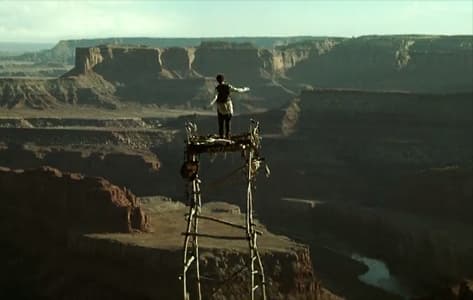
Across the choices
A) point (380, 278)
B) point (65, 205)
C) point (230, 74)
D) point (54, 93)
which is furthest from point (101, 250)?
point (230, 74)

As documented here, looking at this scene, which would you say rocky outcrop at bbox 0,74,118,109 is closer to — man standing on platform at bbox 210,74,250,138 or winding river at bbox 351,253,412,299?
winding river at bbox 351,253,412,299

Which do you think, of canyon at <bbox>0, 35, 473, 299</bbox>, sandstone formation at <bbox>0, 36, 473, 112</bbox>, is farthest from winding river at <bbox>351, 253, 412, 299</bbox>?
sandstone formation at <bbox>0, 36, 473, 112</bbox>

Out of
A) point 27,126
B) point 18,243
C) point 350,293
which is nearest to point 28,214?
point 18,243

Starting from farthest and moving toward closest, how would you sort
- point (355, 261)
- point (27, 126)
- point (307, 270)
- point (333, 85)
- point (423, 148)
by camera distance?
point (333, 85) → point (27, 126) → point (423, 148) → point (355, 261) → point (307, 270)

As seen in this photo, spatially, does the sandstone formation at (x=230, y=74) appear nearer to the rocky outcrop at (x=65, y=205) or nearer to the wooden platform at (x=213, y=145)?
the rocky outcrop at (x=65, y=205)

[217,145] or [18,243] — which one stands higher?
[217,145]

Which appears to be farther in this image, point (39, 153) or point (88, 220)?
point (39, 153)

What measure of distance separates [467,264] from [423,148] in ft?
123

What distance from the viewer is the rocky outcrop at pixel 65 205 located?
184ft

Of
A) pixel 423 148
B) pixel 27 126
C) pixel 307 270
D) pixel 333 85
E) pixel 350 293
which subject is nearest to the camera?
pixel 307 270

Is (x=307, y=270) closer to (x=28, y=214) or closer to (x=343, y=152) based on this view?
(x=28, y=214)

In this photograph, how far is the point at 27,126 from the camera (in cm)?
12044

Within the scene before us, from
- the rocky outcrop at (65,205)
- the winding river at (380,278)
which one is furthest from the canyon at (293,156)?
A: the rocky outcrop at (65,205)

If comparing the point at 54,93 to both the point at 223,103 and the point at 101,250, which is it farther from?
the point at 223,103
